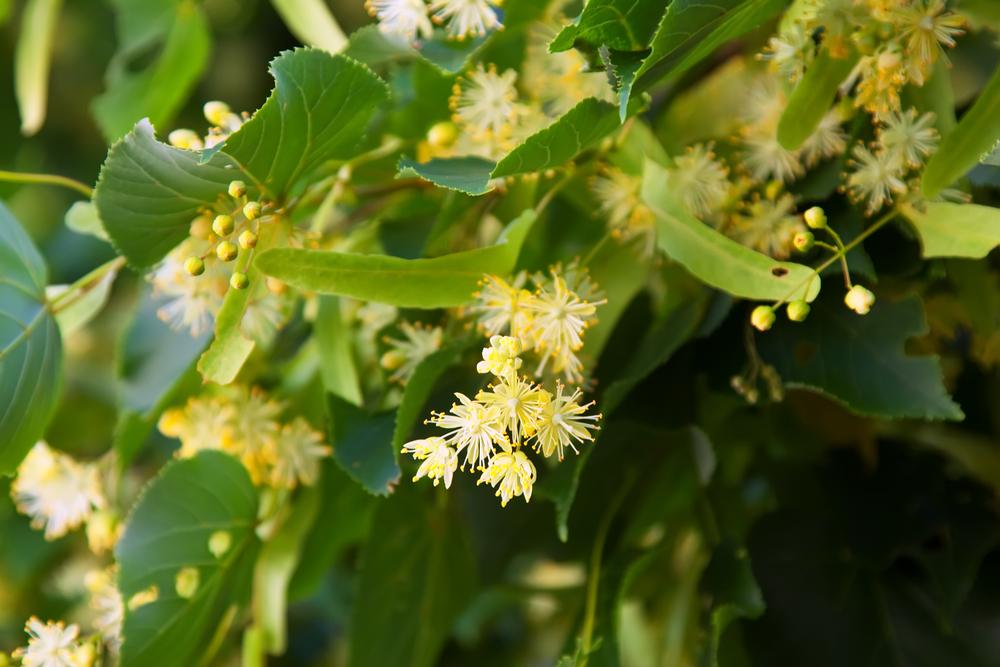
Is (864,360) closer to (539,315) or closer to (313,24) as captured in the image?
(539,315)

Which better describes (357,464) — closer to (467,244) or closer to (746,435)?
(467,244)

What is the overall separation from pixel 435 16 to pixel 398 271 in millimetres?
165

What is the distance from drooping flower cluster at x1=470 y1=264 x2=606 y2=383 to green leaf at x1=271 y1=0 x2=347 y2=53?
277 millimetres

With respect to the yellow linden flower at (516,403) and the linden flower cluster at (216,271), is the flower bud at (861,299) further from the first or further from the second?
the linden flower cluster at (216,271)

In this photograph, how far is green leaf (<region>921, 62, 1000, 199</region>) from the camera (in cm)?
47

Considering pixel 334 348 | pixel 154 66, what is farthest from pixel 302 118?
pixel 154 66

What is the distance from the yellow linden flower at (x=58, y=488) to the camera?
0.66 m

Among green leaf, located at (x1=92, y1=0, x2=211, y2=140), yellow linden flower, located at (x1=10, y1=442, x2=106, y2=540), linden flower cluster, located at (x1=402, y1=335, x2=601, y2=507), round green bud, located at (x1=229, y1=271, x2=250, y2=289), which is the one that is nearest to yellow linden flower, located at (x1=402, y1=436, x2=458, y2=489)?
linden flower cluster, located at (x1=402, y1=335, x2=601, y2=507)

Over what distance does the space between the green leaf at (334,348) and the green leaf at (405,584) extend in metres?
0.11

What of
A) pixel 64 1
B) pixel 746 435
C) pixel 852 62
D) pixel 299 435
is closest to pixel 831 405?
pixel 746 435

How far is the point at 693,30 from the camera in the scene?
0.46 metres

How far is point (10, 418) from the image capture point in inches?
20.6

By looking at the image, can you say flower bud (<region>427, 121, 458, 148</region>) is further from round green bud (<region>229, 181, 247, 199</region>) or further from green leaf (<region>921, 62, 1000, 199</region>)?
green leaf (<region>921, 62, 1000, 199</region>)

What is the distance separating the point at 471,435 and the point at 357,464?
0.13 m
